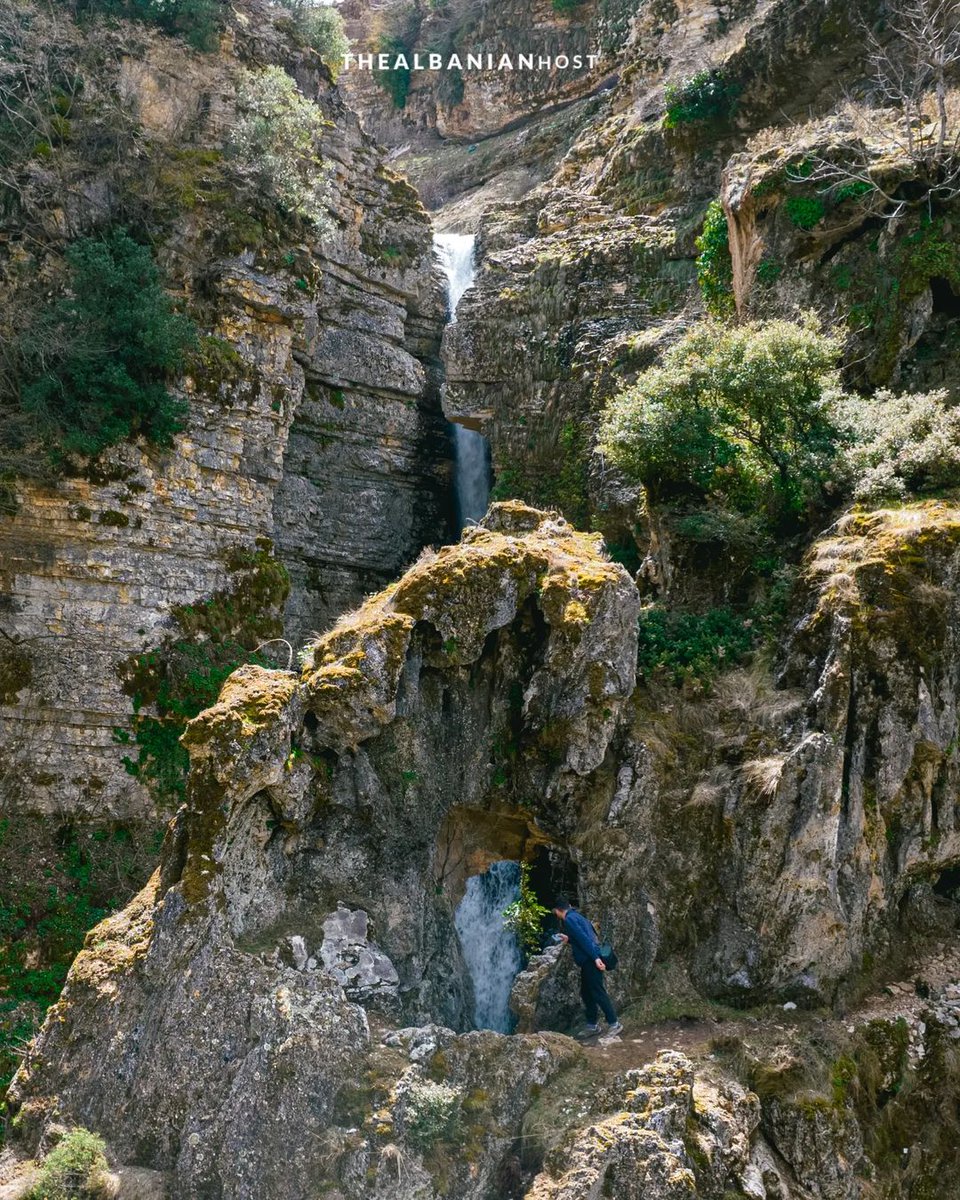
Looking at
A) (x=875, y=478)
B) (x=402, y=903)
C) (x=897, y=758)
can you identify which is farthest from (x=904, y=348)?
(x=402, y=903)

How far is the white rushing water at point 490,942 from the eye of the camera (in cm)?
1365

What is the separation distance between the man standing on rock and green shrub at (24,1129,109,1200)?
16.1 feet

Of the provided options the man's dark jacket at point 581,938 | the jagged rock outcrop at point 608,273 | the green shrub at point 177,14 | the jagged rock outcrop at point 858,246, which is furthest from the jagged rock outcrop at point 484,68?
the man's dark jacket at point 581,938

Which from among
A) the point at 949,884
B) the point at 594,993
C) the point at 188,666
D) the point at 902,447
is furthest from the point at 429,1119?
the point at 902,447

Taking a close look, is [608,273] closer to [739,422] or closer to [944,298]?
[944,298]

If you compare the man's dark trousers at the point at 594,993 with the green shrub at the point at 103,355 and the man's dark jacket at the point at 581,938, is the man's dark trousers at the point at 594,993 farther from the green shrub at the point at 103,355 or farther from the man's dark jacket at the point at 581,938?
the green shrub at the point at 103,355

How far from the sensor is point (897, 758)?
39.2 feet

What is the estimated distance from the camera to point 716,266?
19859mm

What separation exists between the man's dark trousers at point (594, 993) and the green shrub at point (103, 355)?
11.0m

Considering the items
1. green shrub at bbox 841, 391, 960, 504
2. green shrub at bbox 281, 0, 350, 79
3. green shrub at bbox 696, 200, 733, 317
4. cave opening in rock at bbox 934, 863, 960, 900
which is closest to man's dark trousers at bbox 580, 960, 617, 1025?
cave opening in rock at bbox 934, 863, 960, 900

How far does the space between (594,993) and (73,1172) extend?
5.27 metres

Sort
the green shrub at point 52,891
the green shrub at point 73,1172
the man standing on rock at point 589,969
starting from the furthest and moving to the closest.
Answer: the green shrub at point 52,891 < the man standing on rock at point 589,969 < the green shrub at point 73,1172

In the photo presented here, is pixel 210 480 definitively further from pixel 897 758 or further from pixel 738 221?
pixel 897 758

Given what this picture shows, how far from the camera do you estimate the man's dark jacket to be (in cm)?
1129
